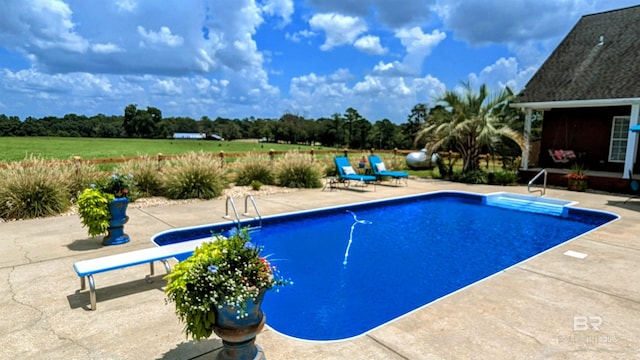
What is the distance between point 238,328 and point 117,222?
4.09 metres

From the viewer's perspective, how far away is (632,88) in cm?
1162

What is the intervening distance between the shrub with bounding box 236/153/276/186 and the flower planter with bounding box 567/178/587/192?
9665 mm

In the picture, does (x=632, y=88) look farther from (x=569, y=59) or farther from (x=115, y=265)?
(x=115, y=265)

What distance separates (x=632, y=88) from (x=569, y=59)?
3.59 meters

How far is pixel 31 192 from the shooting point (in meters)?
7.50

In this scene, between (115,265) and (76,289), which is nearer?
(115,265)

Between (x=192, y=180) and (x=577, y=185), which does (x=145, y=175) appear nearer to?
(x=192, y=180)

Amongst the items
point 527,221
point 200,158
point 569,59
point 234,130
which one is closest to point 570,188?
point 527,221

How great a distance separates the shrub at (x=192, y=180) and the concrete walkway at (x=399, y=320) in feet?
13.0

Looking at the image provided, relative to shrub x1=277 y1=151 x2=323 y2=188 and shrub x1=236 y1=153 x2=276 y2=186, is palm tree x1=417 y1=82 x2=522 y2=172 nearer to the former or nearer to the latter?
shrub x1=277 y1=151 x2=323 y2=188

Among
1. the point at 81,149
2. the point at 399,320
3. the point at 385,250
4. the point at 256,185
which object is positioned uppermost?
the point at 81,149

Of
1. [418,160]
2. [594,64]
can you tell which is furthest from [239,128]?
[594,64]

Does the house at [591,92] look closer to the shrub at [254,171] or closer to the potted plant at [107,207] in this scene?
the shrub at [254,171]

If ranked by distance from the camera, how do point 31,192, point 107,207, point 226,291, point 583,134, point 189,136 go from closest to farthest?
point 226,291, point 107,207, point 31,192, point 583,134, point 189,136
